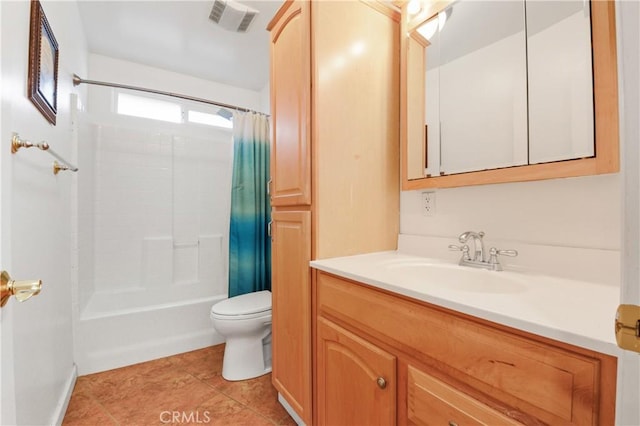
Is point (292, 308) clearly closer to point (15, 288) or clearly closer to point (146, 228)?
point (15, 288)

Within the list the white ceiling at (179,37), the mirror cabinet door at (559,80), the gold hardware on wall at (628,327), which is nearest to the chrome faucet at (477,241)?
the mirror cabinet door at (559,80)

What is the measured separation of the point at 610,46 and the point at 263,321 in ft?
6.27

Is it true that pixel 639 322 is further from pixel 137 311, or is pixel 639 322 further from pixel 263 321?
pixel 137 311

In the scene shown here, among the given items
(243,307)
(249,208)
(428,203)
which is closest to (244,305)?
(243,307)

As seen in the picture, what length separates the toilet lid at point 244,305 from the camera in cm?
167

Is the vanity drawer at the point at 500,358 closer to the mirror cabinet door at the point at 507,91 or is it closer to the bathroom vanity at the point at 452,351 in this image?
the bathroom vanity at the point at 452,351

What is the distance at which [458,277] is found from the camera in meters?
1.04

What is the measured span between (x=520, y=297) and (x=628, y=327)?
0.44m

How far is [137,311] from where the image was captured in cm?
194

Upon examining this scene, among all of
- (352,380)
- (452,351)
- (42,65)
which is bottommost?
(352,380)

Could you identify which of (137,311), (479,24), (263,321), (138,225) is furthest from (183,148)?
(479,24)

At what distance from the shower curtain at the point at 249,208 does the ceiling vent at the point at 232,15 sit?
589 mm

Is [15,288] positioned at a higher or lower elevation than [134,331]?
higher

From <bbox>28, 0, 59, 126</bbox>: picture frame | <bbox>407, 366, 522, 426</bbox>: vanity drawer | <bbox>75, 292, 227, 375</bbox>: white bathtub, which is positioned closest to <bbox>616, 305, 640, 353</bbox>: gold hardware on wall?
<bbox>407, 366, 522, 426</bbox>: vanity drawer
